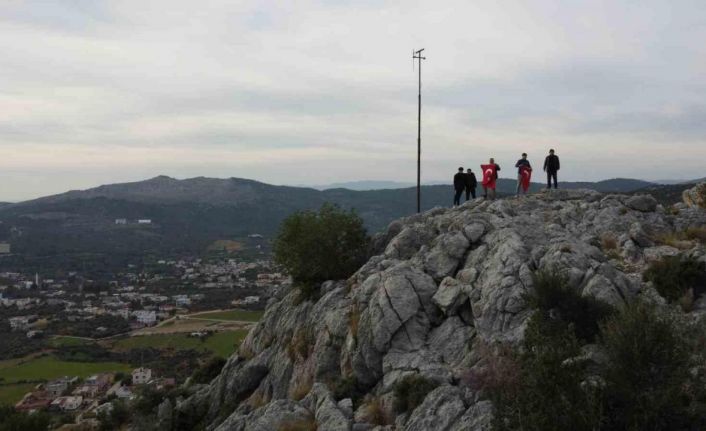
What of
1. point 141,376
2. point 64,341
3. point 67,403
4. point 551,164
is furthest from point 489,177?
point 64,341

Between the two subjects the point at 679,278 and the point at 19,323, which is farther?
the point at 19,323

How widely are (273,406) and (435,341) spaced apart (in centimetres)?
628

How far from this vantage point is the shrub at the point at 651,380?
440 inches

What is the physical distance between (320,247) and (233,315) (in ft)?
289

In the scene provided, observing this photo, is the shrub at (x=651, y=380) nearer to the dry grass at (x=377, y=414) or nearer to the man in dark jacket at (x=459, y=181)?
the dry grass at (x=377, y=414)

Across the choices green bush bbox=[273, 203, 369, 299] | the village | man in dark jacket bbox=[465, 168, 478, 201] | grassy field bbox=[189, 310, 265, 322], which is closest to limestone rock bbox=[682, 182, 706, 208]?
man in dark jacket bbox=[465, 168, 478, 201]

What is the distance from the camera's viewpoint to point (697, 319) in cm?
1542

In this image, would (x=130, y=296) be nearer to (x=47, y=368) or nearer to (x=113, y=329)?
(x=113, y=329)

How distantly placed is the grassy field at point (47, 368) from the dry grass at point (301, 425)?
68195 mm

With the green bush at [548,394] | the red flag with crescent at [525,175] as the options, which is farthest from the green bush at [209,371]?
the green bush at [548,394]

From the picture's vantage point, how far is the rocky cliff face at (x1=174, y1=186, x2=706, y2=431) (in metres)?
17.3

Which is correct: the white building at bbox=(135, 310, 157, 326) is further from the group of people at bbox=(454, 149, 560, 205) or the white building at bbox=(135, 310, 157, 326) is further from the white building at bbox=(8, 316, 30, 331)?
the group of people at bbox=(454, 149, 560, 205)

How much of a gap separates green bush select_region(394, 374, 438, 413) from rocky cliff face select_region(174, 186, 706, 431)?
39 cm

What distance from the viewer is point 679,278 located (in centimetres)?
1753
